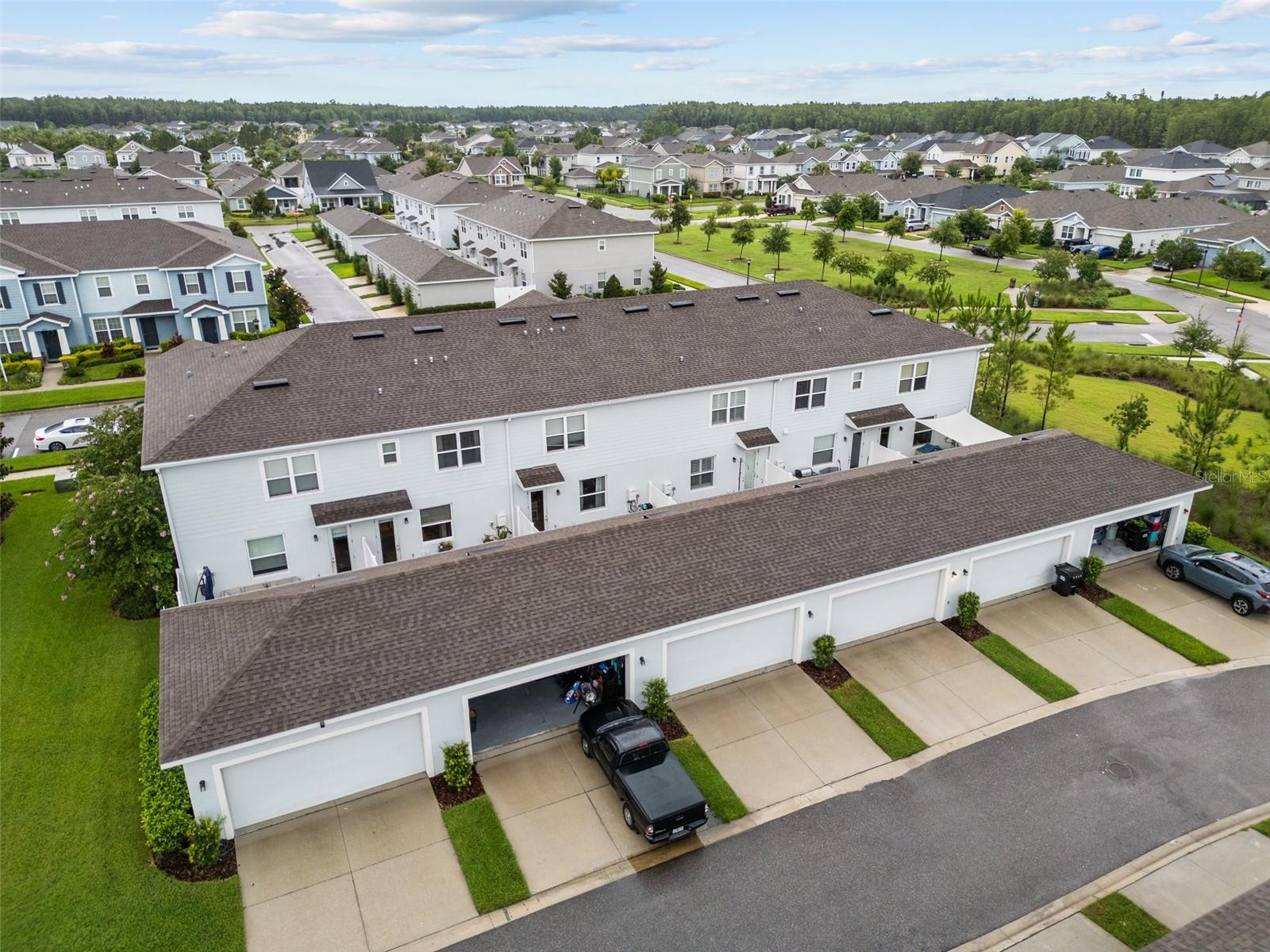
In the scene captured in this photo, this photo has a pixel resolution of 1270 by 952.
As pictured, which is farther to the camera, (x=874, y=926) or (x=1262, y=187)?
(x=1262, y=187)

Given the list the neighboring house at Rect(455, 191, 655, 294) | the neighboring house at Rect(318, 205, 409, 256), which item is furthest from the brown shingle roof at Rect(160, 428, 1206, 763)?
the neighboring house at Rect(318, 205, 409, 256)

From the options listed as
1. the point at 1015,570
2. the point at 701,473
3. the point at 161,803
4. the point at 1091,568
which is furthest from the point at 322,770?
the point at 1091,568

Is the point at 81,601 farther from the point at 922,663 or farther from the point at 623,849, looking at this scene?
the point at 922,663

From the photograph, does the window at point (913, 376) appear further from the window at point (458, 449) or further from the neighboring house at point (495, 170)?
the neighboring house at point (495, 170)

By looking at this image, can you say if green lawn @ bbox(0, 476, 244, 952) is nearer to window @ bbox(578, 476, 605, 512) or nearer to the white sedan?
the white sedan

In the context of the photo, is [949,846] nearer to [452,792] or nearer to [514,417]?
[452,792]

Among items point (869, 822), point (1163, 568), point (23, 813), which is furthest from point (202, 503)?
point (1163, 568)
